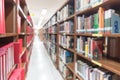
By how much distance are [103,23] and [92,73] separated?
0.71 metres

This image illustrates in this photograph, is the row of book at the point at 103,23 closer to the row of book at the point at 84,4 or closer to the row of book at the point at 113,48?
the row of book at the point at 84,4

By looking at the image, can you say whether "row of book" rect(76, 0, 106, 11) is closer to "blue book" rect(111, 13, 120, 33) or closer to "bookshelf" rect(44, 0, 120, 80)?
"bookshelf" rect(44, 0, 120, 80)

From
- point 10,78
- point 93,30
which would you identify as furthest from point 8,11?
point 93,30

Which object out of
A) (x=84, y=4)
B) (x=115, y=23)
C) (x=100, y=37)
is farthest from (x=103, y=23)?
(x=84, y=4)

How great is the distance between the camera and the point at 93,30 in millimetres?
1982

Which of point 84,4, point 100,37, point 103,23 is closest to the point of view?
point 103,23

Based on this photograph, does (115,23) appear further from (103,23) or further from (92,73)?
(92,73)

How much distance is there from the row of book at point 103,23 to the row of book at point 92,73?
478 millimetres

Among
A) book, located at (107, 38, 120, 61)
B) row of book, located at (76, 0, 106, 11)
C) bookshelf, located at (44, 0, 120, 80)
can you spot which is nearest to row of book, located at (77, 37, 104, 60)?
bookshelf, located at (44, 0, 120, 80)

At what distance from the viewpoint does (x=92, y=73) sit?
2061 mm

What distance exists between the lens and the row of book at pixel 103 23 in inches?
60.7

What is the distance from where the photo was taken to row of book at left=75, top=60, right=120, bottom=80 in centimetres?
170

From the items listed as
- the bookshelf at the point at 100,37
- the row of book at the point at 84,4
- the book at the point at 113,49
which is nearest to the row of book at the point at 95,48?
the bookshelf at the point at 100,37

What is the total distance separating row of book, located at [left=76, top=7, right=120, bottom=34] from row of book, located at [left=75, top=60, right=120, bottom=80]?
0.48 m
